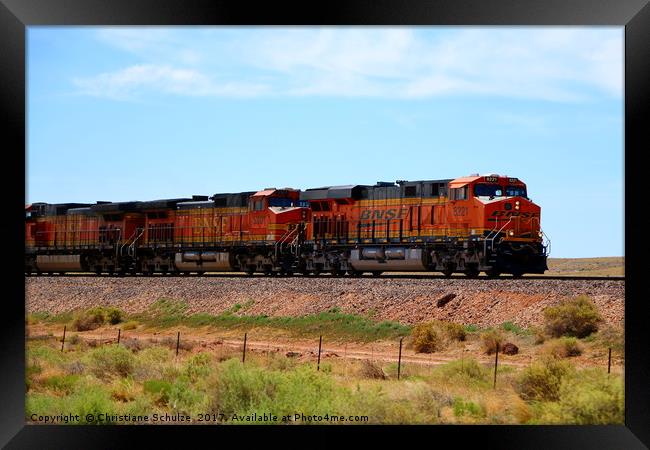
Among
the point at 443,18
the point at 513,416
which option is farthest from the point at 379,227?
the point at 443,18

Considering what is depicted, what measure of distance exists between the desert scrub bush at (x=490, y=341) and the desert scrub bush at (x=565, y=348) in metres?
1.18

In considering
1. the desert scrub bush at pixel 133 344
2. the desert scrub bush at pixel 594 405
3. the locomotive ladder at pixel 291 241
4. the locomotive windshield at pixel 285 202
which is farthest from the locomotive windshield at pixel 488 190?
the desert scrub bush at pixel 594 405

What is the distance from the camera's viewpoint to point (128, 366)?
56.3 feet

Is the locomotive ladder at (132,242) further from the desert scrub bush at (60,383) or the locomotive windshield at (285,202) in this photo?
the desert scrub bush at (60,383)

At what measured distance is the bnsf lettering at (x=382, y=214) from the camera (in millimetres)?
26131

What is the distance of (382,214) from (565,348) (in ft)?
33.8

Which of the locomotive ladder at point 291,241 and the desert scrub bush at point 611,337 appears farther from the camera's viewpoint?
the locomotive ladder at point 291,241

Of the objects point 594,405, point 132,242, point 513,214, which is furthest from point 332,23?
point 132,242

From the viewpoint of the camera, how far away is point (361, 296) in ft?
76.4

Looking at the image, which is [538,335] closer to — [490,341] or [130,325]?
[490,341]

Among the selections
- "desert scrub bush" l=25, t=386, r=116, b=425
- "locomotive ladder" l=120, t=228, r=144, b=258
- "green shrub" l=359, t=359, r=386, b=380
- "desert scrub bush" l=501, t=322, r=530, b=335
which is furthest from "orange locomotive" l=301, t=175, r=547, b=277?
"desert scrub bush" l=25, t=386, r=116, b=425

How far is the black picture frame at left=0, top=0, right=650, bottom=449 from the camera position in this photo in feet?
27.6
